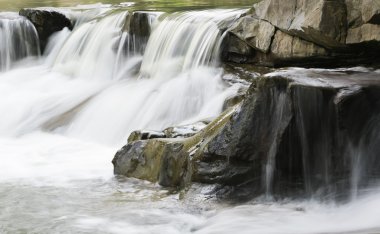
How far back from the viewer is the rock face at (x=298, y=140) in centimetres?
634

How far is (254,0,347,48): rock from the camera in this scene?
8383 mm

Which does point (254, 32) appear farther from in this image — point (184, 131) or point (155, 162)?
point (155, 162)

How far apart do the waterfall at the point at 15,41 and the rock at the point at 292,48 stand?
6.66 meters

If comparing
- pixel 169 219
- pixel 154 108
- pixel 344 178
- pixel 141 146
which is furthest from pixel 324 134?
pixel 154 108

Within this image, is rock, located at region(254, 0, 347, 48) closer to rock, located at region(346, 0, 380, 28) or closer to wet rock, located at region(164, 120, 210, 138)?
rock, located at region(346, 0, 380, 28)

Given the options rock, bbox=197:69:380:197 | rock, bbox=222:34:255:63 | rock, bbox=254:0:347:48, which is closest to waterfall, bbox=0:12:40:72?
rock, bbox=222:34:255:63

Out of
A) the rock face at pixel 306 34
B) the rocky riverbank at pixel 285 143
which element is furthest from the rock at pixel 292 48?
the rocky riverbank at pixel 285 143

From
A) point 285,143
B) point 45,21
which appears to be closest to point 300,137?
point 285,143

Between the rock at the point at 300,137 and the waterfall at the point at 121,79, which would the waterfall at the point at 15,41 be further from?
the rock at the point at 300,137

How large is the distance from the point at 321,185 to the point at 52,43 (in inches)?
369

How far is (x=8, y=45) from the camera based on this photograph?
14.3 metres

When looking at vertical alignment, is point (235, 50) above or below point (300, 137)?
above

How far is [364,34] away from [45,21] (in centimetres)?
848

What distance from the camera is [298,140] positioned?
6.59m
